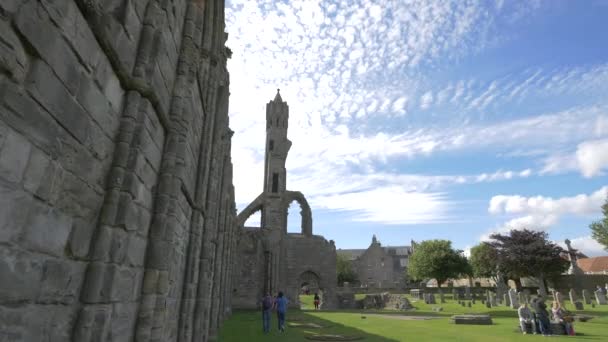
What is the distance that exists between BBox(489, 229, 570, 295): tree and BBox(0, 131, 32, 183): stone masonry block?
135 ft

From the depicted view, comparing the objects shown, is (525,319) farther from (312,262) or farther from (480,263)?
(480,263)

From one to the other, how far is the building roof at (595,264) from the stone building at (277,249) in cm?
5105

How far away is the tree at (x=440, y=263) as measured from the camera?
51906 mm

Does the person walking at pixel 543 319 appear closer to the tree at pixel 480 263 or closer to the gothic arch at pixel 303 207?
the gothic arch at pixel 303 207

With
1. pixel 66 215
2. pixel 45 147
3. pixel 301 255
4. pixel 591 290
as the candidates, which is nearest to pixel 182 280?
pixel 66 215

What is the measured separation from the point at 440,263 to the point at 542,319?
4421 centimetres

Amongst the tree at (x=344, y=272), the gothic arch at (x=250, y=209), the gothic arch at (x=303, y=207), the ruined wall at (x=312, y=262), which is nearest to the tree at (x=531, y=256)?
the ruined wall at (x=312, y=262)

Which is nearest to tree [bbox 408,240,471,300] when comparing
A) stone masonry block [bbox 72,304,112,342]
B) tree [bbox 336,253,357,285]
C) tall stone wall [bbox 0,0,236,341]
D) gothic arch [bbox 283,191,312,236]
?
tree [bbox 336,253,357,285]

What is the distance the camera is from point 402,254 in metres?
94.4

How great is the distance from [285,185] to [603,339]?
28.0 metres

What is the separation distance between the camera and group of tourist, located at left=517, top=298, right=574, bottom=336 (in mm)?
10570

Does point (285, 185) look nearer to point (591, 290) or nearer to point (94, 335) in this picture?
point (94, 335)

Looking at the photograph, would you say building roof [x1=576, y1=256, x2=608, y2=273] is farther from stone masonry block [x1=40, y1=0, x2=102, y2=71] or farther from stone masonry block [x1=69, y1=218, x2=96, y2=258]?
stone masonry block [x1=40, y1=0, x2=102, y2=71]

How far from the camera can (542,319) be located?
10602mm
